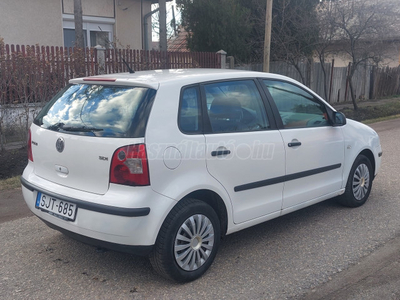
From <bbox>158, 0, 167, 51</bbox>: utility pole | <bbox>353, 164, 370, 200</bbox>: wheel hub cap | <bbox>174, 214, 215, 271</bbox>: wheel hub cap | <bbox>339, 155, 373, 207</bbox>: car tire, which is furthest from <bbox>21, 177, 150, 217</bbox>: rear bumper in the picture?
<bbox>158, 0, 167, 51</bbox>: utility pole

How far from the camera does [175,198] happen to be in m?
3.37

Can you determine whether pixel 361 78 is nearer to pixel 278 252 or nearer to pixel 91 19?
pixel 91 19

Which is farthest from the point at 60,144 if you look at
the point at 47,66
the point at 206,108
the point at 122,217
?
the point at 47,66

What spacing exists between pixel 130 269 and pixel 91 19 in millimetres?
12836

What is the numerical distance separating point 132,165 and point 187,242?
0.82 metres

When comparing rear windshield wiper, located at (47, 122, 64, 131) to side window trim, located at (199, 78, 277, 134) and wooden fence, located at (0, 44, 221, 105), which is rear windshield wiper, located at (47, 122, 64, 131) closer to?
side window trim, located at (199, 78, 277, 134)

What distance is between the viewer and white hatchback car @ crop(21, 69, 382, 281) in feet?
10.7

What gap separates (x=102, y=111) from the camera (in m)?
3.53

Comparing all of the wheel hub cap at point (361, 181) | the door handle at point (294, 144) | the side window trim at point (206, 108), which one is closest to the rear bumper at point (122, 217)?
the side window trim at point (206, 108)

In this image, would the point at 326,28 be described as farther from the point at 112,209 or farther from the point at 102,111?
the point at 112,209

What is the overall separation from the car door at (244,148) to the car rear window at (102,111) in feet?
2.09

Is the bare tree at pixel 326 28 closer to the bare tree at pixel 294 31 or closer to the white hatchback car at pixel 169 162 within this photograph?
the bare tree at pixel 294 31

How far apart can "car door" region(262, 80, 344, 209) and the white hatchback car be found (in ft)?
0.06

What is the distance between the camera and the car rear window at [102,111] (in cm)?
336
